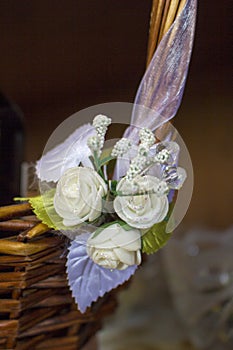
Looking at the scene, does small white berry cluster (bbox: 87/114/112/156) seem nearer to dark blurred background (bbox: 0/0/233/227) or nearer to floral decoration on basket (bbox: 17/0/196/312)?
floral decoration on basket (bbox: 17/0/196/312)

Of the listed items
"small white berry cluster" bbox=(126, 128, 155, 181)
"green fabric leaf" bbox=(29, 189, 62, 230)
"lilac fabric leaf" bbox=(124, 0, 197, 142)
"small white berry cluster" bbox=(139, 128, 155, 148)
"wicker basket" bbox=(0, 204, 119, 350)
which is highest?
Result: "lilac fabric leaf" bbox=(124, 0, 197, 142)

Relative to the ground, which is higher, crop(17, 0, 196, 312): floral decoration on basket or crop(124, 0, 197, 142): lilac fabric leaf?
crop(124, 0, 197, 142): lilac fabric leaf

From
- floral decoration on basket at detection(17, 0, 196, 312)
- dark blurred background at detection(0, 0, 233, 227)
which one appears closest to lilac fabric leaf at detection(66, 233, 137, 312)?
floral decoration on basket at detection(17, 0, 196, 312)

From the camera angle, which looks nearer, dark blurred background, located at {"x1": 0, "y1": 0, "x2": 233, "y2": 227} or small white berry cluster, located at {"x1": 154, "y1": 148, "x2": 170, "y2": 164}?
small white berry cluster, located at {"x1": 154, "y1": 148, "x2": 170, "y2": 164}

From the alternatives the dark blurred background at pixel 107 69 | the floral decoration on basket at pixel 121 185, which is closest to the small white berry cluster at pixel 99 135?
the floral decoration on basket at pixel 121 185

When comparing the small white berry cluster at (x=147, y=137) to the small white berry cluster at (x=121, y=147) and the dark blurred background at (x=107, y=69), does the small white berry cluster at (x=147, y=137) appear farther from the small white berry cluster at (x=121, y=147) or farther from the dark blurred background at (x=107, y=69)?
the dark blurred background at (x=107, y=69)

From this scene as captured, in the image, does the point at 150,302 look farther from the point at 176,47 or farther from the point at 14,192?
the point at 176,47

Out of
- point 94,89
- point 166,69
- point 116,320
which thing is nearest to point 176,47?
point 166,69
